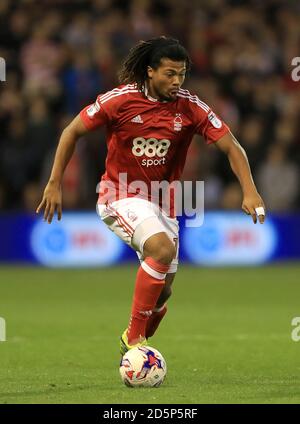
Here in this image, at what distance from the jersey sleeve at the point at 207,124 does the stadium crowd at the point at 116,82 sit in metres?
9.04

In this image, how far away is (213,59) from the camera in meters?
18.6

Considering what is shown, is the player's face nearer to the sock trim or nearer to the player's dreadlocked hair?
the player's dreadlocked hair

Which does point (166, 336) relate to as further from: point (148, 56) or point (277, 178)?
point (277, 178)

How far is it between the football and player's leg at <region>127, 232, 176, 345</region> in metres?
0.30

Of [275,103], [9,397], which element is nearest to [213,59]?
[275,103]

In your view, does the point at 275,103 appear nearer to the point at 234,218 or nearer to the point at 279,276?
the point at 234,218

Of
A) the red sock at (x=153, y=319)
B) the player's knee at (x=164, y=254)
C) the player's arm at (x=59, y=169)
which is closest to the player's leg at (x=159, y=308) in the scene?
the red sock at (x=153, y=319)

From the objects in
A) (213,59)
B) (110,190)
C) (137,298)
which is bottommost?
(137,298)

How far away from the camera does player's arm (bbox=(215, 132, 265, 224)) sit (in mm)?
7281

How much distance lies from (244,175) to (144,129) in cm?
72

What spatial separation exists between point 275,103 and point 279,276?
11.2ft

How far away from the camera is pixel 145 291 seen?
733 centimetres

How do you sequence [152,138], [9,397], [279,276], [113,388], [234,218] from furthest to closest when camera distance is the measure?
[234,218]
[279,276]
[152,138]
[113,388]
[9,397]

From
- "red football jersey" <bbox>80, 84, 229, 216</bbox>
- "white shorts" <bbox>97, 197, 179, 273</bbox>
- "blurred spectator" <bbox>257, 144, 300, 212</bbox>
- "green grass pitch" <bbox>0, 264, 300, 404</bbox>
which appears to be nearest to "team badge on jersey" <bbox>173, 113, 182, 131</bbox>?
"red football jersey" <bbox>80, 84, 229, 216</bbox>
